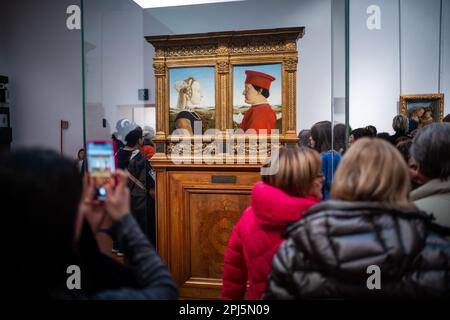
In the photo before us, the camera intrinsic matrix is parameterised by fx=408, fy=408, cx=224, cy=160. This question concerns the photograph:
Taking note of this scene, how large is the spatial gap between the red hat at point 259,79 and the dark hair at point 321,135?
1.58ft

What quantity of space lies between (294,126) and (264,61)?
50 cm

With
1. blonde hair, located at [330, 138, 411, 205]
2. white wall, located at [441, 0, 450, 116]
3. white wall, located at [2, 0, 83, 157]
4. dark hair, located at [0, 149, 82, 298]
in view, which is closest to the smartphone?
dark hair, located at [0, 149, 82, 298]

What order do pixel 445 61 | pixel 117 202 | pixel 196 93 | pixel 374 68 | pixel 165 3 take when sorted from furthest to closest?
1. pixel 445 61
2. pixel 374 68
3. pixel 196 93
4. pixel 165 3
5. pixel 117 202

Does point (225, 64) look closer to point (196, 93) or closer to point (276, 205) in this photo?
point (196, 93)

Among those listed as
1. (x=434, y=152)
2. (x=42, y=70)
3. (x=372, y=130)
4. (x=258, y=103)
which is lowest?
(x=434, y=152)

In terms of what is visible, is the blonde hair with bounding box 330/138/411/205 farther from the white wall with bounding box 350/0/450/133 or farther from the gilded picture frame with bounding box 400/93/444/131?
the gilded picture frame with bounding box 400/93/444/131

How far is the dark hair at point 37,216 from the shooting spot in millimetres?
895

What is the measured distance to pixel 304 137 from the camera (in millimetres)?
2713

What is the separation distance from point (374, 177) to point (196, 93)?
1.98 m

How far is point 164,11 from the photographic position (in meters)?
2.87

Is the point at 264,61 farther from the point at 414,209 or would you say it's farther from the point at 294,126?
the point at 414,209

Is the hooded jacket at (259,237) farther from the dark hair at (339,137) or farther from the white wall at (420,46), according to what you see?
the white wall at (420,46)

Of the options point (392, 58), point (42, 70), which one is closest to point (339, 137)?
point (392, 58)

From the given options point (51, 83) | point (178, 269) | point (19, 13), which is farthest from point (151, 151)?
point (19, 13)
